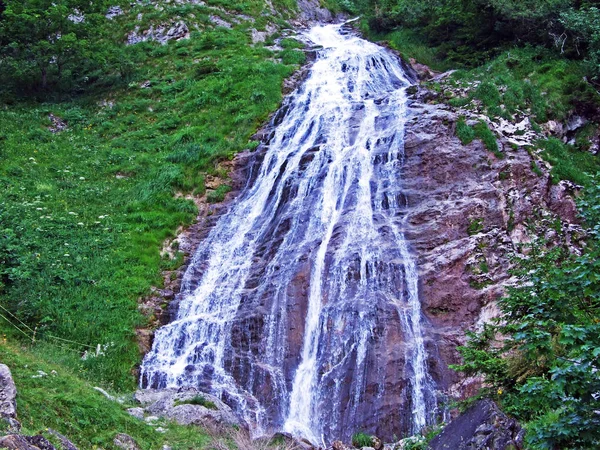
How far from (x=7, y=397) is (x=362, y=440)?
6012mm

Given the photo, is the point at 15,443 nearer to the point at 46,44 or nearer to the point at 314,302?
the point at 314,302

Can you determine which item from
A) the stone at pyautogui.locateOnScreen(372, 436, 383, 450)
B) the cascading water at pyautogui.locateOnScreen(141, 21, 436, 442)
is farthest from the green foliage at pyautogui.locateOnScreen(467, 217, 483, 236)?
the stone at pyautogui.locateOnScreen(372, 436, 383, 450)

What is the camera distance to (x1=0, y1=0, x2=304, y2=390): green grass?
12805mm

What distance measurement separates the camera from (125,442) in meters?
7.98

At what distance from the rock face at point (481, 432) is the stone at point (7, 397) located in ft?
17.8

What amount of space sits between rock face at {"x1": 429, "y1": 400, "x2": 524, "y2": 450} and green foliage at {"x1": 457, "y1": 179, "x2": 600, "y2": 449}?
0.27 m

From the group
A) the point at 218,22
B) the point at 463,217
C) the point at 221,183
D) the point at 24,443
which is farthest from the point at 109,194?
the point at 218,22

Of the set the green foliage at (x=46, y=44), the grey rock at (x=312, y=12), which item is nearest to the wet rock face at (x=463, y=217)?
the green foliage at (x=46, y=44)

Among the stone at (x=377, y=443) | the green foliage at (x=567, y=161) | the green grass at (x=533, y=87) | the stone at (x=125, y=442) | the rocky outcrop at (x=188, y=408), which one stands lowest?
the stone at (x=377, y=443)

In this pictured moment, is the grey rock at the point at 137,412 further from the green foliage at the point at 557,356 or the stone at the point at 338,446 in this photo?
the green foliage at the point at 557,356

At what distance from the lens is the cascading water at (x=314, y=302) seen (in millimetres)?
11008

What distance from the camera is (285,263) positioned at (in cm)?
1380

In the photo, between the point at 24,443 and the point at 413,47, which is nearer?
the point at 24,443

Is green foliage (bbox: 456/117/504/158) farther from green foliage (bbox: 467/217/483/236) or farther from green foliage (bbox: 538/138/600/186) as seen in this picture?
green foliage (bbox: 467/217/483/236)
